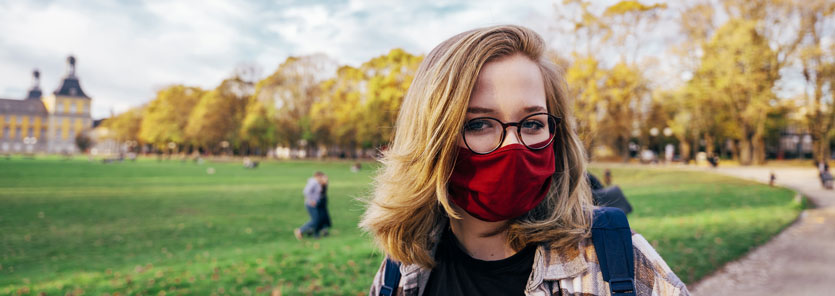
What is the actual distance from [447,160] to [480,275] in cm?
44

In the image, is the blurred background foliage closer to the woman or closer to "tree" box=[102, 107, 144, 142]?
the woman

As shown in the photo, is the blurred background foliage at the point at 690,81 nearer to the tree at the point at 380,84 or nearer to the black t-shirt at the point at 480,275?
the tree at the point at 380,84

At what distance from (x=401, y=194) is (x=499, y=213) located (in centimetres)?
36

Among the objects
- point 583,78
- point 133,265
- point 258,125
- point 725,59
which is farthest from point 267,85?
point 133,265

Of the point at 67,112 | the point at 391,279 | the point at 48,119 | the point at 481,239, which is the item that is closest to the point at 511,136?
the point at 481,239

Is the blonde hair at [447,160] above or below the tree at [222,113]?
below

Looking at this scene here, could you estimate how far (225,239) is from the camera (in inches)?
431

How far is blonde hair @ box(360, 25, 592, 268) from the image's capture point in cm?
146

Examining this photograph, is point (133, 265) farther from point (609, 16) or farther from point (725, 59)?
point (725, 59)

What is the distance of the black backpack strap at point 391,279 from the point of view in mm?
1664

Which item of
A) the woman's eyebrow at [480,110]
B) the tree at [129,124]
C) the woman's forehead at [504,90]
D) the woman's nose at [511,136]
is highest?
the tree at [129,124]

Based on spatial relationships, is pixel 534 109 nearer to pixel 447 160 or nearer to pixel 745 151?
pixel 447 160

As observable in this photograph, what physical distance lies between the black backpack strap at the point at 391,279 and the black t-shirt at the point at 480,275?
0.44 feet

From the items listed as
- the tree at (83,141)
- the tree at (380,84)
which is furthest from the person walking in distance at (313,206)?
the tree at (83,141)
